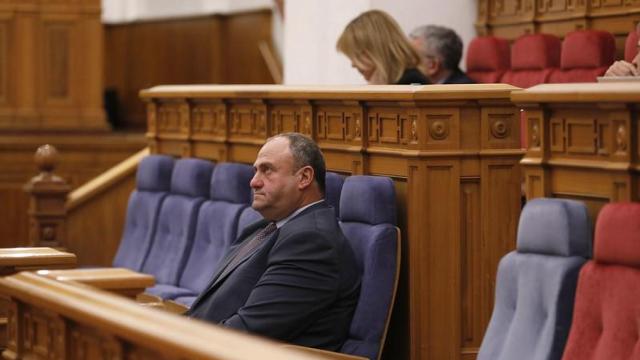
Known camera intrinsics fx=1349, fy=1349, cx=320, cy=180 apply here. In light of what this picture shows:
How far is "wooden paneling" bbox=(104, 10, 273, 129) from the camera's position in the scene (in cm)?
1054

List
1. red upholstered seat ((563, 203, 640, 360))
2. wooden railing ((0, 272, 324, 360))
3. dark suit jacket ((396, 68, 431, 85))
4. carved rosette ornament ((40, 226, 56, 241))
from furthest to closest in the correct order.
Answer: carved rosette ornament ((40, 226, 56, 241)), dark suit jacket ((396, 68, 431, 85)), red upholstered seat ((563, 203, 640, 360)), wooden railing ((0, 272, 324, 360))

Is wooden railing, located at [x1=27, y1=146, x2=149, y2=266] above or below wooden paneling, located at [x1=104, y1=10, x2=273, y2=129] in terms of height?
below

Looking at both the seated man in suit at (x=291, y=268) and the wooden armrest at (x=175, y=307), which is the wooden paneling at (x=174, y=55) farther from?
the seated man in suit at (x=291, y=268)

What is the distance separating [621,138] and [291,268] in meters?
1.03

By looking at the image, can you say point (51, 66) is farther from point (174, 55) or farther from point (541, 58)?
point (541, 58)

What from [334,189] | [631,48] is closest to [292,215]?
[334,189]

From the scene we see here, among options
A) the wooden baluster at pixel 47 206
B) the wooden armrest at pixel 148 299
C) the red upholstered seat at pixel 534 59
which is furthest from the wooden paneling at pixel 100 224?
the red upholstered seat at pixel 534 59

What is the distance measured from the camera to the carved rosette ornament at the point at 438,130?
12.4ft

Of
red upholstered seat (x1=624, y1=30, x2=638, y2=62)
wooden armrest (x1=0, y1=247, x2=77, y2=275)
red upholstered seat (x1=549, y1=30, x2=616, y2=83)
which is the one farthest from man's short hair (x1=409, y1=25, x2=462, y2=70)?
wooden armrest (x1=0, y1=247, x2=77, y2=275)

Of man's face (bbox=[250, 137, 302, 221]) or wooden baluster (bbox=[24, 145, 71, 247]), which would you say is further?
wooden baluster (bbox=[24, 145, 71, 247])

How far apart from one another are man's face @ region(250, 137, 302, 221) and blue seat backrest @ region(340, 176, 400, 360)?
205 millimetres

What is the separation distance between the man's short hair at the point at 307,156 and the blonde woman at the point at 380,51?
0.91 m

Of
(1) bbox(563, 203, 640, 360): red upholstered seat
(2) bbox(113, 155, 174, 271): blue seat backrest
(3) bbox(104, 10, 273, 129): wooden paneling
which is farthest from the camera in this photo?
(3) bbox(104, 10, 273, 129): wooden paneling

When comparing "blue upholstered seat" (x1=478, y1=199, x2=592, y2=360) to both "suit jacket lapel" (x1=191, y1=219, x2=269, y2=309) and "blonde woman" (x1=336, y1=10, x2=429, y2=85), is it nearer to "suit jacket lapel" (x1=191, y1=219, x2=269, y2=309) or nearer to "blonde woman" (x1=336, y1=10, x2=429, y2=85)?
"suit jacket lapel" (x1=191, y1=219, x2=269, y2=309)
